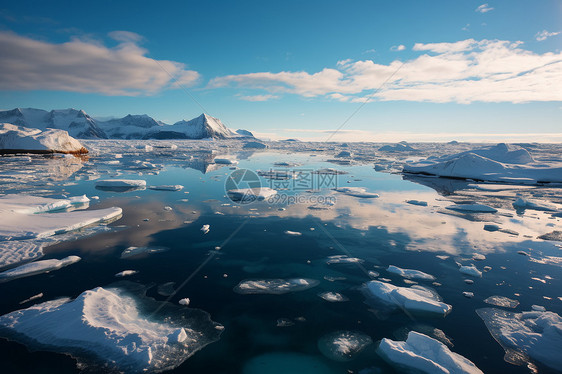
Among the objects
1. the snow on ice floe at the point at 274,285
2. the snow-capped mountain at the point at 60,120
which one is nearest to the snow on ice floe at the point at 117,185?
the snow on ice floe at the point at 274,285

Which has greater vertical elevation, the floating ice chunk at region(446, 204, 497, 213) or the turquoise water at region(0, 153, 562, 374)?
the floating ice chunk at region(446, 204, 497, 213)

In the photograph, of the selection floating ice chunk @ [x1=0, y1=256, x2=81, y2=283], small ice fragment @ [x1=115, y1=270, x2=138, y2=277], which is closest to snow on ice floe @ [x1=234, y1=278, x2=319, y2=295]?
small ice fragment @ [x1=115, y1=270, x2=138, y2=277]

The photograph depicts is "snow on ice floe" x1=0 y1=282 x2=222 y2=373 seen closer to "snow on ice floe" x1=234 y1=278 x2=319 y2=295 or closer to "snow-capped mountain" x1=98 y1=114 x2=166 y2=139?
"snow on ice floe" x1=234 y1=278 x2=319 y2=295

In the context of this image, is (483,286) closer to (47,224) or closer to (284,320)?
(284,320)

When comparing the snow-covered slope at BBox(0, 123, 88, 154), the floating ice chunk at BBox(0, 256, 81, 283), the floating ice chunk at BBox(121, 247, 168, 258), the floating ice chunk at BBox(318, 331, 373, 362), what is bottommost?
the floating ice chunk at BBox(318, 331, 373, 362)

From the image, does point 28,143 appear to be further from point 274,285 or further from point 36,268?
point 274,285

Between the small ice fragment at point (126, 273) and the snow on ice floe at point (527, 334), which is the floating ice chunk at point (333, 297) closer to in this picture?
the snow on ice floe at point (527, 334)
